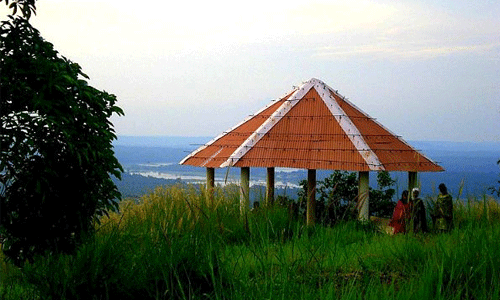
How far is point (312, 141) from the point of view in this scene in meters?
16.6

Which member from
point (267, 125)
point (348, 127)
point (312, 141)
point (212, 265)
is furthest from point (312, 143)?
point (212, 265)

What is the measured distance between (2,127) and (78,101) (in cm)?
94

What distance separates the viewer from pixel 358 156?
15930 millimetres

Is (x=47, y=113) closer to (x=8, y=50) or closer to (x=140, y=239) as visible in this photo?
(x=8, y=50)

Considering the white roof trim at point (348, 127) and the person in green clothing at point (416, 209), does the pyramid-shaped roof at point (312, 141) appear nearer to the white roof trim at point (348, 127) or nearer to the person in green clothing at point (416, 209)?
the white roof trim at point (348, 127)

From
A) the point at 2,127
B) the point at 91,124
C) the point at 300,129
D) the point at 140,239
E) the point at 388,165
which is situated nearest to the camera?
the point at 2,127

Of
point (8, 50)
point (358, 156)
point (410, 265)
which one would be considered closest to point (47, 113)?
point (8, 50)

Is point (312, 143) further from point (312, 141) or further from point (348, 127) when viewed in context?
point (348, 127)

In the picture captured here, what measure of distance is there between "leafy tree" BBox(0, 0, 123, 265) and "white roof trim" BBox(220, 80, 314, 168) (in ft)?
29.1

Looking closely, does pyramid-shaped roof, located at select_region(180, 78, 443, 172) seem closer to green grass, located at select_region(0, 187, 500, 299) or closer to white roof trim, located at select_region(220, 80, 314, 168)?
white roof trim, located at select_region(220, 80, 314, 168)

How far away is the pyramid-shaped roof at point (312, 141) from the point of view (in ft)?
52.7

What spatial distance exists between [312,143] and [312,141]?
81mm

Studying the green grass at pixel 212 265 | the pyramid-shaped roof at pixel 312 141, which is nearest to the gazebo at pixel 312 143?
the pyramid-shaped roof at pixel 312 141

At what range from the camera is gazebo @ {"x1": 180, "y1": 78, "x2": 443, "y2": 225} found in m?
16.0
